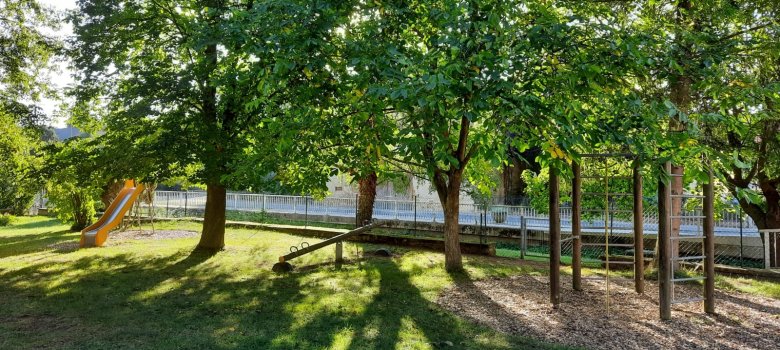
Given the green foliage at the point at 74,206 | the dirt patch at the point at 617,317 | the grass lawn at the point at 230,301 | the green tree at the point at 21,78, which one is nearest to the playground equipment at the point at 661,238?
the dirt patch at the point at 617,317

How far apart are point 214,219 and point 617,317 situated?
1020 cm

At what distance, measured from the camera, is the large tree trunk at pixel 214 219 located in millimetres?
13438

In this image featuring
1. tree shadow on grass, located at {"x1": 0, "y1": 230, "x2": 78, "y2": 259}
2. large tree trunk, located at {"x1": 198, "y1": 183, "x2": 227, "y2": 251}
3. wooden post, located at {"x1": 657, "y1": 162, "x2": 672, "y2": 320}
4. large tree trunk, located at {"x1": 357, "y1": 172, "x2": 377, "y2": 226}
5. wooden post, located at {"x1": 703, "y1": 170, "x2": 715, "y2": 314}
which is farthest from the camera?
large tree trunk, located at {"x1": 357, "y1": 172, "x2": 377, "y2": 226}

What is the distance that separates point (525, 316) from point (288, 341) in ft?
11.0

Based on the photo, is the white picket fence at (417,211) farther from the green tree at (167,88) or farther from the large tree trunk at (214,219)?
the green tree at (167,88)

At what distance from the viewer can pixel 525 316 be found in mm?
7207

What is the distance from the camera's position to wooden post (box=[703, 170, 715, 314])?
7.18 metres

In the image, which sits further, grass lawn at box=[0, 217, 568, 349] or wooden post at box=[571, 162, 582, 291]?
wooden post at box=[571, 162, 582, 291]

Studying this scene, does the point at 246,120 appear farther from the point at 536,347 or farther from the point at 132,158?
the point at 536,347

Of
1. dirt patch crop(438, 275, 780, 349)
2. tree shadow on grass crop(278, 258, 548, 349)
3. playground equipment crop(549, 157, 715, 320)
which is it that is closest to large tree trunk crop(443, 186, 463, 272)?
dirt patch crop(438, 275, 780, 349)

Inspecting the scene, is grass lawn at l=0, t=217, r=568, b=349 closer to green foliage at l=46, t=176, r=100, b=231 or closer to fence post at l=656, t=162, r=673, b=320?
fence post at l=656, t=162, r=673, b=320

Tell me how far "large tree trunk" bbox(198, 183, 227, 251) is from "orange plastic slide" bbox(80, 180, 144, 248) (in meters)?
4.10

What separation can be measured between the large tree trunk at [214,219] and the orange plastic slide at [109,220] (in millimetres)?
4097

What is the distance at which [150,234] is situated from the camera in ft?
60.9
